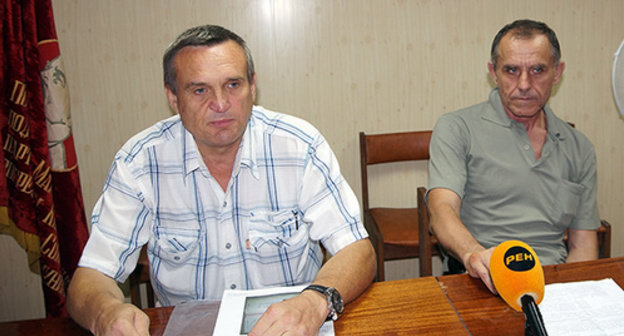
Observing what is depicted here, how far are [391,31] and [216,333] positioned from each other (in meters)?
2.38

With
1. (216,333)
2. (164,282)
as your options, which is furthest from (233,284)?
(216,333)

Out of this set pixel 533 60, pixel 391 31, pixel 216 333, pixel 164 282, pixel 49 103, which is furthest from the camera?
pixel 391 31

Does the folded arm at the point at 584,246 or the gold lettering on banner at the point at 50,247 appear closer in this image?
the folded arm at the point at 584,246

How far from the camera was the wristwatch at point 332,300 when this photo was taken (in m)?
1.14

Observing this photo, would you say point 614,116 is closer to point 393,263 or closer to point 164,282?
point 393,263

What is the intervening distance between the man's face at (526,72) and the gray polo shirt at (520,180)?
94 mm

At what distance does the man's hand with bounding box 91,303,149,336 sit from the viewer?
107cm

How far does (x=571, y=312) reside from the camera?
1.11 meters

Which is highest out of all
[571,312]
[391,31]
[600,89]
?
[391,31]

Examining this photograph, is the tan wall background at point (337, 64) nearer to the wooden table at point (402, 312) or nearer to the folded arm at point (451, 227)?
the folded arm at point (451, 227)

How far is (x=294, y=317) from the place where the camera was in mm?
1060

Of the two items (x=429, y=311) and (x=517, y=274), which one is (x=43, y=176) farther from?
(x=517, y=274)

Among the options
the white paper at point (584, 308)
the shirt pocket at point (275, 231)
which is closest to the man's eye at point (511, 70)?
the white paper at point (584, 308)

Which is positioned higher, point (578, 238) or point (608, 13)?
point (608, 13)
